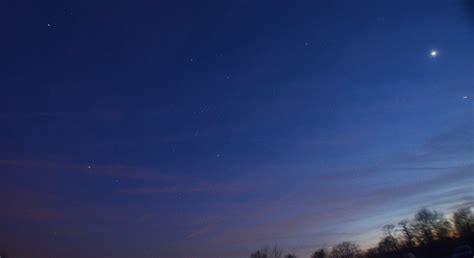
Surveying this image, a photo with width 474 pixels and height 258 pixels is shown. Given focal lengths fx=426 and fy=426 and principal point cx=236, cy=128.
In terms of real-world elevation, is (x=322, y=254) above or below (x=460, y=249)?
above

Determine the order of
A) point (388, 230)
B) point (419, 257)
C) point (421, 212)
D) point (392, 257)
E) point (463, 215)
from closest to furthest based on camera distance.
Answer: point (419, 257) < point (392, 257) < point (463, 215) < point (421, 212) < point (388, 230)

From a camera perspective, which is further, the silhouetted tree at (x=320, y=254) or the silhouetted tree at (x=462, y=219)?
the silhouetted tree at (x=320, y=254)

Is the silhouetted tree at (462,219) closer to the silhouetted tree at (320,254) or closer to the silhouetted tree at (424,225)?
the silhouetted tree at (424,225)

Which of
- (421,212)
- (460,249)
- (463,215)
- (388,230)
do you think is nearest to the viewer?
(460,249)

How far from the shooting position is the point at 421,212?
150625 mm

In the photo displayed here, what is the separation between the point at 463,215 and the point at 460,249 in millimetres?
99890

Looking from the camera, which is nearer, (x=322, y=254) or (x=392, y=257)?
(x=392, y=257)

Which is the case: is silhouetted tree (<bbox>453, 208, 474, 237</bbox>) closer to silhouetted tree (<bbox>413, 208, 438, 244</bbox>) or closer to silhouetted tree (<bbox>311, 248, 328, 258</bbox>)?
silhouetted tree (<bbox>413, 208, 438, 244</bbox>)

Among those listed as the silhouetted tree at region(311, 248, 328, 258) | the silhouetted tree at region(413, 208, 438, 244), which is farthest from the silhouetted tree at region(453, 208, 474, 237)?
the silhouetted tree at region(311, 248, 328, 258)

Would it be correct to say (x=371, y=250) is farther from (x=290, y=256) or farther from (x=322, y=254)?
(x=290, y=256)

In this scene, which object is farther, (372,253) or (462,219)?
(372,253)

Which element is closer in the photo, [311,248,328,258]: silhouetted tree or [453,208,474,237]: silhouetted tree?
[453,208,474,237]: silhouetted tree

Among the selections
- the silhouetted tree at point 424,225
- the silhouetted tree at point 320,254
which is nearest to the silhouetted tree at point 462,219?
the silhouetted tree at point 424,225

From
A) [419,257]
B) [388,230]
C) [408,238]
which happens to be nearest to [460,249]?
[419,257]
